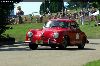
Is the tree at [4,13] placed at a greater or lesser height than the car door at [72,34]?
greater

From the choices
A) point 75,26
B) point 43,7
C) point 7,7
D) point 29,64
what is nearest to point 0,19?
point 7,7

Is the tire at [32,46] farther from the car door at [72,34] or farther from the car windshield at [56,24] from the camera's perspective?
the car door at [72,34]

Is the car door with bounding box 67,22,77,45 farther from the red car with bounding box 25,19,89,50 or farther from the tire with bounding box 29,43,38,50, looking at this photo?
the tire with bounding box 29,43,38,50

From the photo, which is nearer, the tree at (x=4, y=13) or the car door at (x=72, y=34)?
the car door at (x=72, y=34)

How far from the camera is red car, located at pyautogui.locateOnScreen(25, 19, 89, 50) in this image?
23.6 m

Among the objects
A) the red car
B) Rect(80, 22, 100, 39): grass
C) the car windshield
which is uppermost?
the car windshield

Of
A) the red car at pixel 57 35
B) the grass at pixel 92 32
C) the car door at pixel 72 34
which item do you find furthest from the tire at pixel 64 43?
the grass at pixel 92 32

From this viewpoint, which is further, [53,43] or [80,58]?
[53,43]

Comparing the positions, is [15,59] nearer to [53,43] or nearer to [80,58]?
[80,58]

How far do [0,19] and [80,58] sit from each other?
12296 millimetres

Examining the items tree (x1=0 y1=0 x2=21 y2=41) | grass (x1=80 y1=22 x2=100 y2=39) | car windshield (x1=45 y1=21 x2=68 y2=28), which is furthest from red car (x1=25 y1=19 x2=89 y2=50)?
grass (x1=80 y1=22 x2=100 y2=39)

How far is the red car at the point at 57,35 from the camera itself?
23625 millimetres

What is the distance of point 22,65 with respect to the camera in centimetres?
1592

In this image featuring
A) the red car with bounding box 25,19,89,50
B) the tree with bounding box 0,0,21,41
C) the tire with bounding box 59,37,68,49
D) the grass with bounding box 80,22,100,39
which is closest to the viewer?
the red car with bounding box 25,19,89,50
